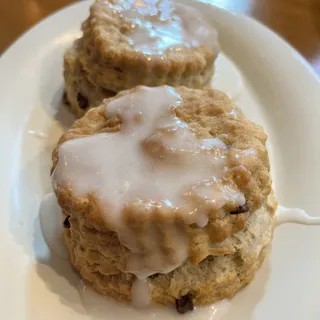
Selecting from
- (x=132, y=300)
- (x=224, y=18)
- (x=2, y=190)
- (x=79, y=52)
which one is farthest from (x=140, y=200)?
(x=224, y=18)

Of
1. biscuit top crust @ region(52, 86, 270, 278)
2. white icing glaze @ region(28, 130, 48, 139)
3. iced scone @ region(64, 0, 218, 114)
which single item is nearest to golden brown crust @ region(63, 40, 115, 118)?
iced scone @ region(64, 0, 218, 114)

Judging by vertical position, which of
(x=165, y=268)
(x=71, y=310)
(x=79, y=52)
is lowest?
(x=71, y=310)

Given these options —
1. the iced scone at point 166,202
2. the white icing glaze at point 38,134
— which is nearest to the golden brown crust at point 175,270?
the iced scone at point 166,202

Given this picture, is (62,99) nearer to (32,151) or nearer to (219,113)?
(32,151)

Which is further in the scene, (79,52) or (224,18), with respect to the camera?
(224,18)

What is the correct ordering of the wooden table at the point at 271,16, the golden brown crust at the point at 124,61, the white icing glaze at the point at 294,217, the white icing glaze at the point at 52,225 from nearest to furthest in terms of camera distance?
1. the white icing glaze at the point at 52,225
2. the white icing glaze at the point at 294,217
3. the golden brown crust at the point at 124,61
4. the wooden table at the point at 271,16

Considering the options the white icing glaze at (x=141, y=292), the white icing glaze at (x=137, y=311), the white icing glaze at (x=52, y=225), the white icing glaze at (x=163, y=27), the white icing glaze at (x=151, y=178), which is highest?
the white icing glaze at (x=163, y=27)

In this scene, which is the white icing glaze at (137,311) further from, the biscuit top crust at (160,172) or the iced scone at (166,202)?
the biscuit top crust at (160,172)
